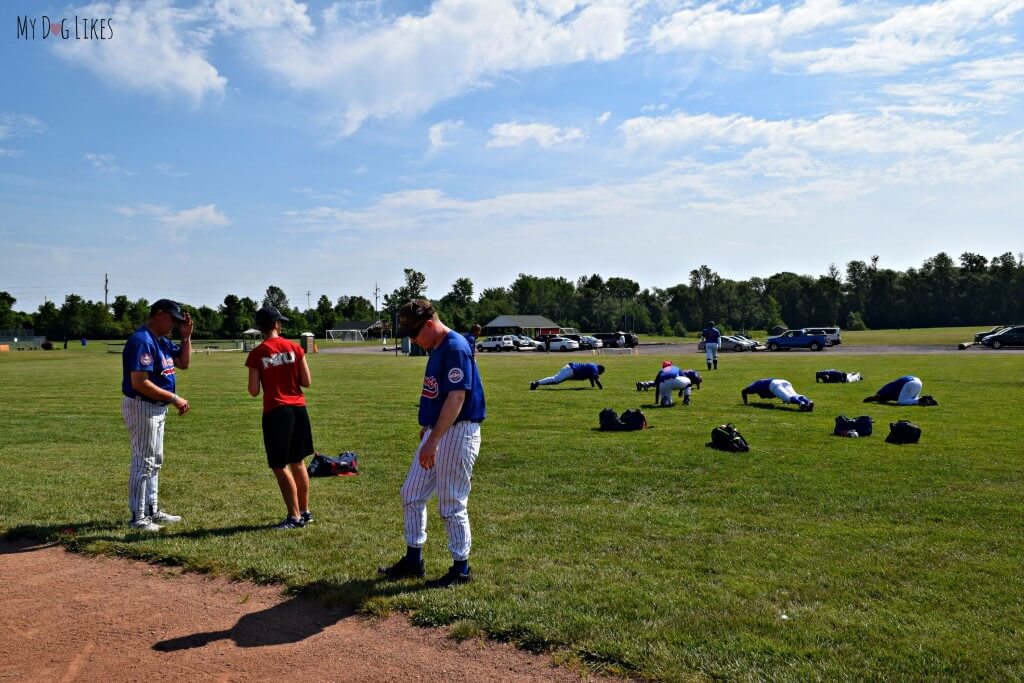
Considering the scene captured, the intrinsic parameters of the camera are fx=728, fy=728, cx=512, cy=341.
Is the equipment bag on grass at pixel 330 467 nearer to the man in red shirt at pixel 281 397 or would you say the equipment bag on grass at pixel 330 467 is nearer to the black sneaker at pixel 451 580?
the man in red shirt at pixel 281 397

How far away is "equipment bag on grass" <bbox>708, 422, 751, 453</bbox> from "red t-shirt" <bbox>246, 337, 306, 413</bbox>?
636 cm

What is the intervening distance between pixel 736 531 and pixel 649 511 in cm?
101

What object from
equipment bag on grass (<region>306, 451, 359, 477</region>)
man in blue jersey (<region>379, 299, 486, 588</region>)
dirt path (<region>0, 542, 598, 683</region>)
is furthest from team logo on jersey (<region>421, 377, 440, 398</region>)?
equipment bag on grass (<region>306, 451, 359, 477</region>)

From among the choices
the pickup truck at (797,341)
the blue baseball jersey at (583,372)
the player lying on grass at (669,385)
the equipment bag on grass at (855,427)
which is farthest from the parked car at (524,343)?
→ the equipment bag on grass at (855,427)

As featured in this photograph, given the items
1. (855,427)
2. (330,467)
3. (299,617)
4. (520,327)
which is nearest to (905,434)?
(855,427)

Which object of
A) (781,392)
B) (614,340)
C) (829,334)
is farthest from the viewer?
(614,340)

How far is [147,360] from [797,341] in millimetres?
51876

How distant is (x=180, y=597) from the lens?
5211mm

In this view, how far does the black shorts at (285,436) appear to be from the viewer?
6500 mm

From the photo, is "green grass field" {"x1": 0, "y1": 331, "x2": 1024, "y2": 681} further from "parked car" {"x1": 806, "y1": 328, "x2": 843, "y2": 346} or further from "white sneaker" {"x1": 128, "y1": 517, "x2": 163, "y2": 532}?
"parked car" {"x1": 806, "y1": 328, "x2": 843, "y2": 346}

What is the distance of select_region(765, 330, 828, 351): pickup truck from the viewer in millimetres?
50906

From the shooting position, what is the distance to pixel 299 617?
15.8 ft

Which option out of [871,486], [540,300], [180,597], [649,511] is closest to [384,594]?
[180,597]

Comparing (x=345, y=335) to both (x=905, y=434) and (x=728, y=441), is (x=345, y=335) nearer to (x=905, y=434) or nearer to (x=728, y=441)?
(x=728, y=441)
